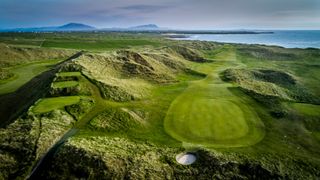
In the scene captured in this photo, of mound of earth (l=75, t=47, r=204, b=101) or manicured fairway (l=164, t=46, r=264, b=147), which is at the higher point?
mound of earth (l=75, t=47, r=204, b=101)

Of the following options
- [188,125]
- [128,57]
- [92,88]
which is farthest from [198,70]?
[188,125]

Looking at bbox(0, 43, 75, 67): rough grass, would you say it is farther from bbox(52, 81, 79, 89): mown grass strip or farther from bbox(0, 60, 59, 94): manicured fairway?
bbox(52, 81, 79, 89): mown grass strip

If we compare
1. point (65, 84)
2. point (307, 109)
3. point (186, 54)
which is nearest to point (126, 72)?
point (65, 84)

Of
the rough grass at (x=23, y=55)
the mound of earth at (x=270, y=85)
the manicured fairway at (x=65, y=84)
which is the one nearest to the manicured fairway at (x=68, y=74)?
the manicured fairway at (x=65, y=84)

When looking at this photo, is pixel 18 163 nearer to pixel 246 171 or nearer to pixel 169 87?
pixel 246 171

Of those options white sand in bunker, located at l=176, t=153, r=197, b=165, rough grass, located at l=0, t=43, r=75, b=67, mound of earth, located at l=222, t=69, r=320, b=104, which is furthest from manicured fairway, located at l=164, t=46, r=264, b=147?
rough grass, located at l=0, t=43, r=75, b=67
